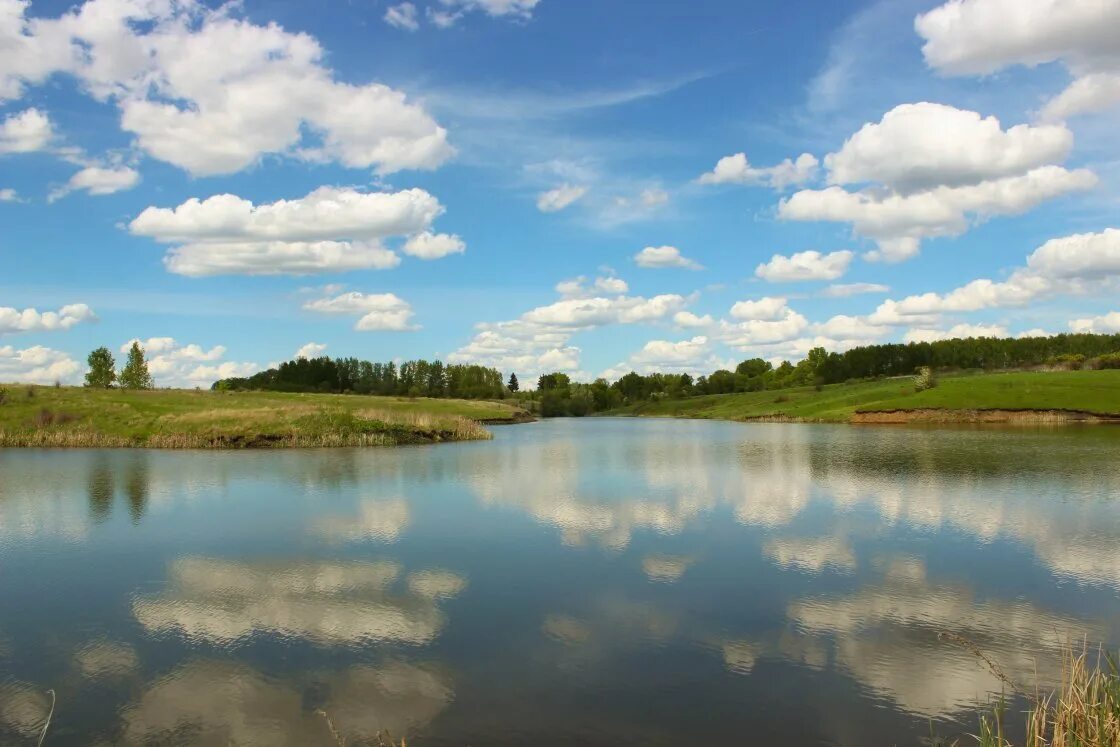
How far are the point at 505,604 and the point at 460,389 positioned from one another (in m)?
186

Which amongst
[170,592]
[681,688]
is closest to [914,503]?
[681,688]

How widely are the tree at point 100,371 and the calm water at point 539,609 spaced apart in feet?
269

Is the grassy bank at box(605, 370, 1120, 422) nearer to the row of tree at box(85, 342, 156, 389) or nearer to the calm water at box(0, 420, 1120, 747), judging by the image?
the calm water at box(0, 420, 1120, 747)

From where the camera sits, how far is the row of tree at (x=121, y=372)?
342 ft

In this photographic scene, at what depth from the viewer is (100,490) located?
111 ft

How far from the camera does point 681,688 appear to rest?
37.7ft

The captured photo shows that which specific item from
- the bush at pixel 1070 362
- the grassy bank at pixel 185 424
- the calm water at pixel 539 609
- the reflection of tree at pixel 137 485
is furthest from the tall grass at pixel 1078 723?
the bush at pixel 1070 362

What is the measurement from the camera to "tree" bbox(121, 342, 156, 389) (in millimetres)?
104125

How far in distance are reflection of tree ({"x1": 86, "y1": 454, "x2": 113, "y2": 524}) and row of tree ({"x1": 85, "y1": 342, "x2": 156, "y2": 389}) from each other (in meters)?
65.9

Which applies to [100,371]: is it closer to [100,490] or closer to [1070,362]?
[100,490]

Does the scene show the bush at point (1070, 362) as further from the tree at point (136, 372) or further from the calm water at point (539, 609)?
the tree at point (136, 372)

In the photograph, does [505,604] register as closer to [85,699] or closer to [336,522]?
[85,699]

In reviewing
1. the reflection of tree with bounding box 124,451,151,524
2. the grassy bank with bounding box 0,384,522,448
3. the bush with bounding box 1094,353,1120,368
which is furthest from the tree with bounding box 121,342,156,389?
the bush with bounding box 1094,353,1120,368

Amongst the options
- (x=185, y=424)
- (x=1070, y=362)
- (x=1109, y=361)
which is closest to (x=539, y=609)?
(x=185, y=424)
